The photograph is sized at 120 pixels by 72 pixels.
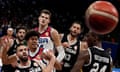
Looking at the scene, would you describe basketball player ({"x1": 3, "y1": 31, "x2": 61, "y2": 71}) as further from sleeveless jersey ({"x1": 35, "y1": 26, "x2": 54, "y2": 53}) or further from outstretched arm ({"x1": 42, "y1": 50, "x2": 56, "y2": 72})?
sleeveless jersey ({"x1": 35, "y1": 26, "x2": 54, "y2": 53})

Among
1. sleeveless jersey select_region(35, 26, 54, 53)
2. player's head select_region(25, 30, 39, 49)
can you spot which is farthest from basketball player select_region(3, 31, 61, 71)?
sleeveless jersey select_region(35, 26, 54, 53)

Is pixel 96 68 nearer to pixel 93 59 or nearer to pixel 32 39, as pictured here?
pixel 93 59

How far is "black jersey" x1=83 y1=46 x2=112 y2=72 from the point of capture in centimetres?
396

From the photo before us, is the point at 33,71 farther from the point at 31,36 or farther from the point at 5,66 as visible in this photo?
the point at 5,66

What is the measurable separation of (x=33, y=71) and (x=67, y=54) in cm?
115

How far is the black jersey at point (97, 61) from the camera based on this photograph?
3957 millimetres

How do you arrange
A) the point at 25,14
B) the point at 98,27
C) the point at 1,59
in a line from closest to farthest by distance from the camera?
the point at 98,27 → the point at 1,59 → the point at 25,14

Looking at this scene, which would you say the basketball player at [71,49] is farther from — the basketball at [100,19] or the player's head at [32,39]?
the basketball at [100,19]

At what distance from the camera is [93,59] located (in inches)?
156

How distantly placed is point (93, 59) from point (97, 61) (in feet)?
0.20

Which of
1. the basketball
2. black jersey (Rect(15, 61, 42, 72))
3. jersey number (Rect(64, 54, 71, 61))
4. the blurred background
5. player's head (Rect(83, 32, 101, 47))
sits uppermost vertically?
the basketball

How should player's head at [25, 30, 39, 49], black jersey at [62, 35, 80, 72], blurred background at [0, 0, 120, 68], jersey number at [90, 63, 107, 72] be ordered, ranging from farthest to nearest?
blurred background at [0, 0, 120, 68]
black jersey at [62, 35, 80, 72]
player's head at [25, 30, 39, 49]
jersey number at [90, 63, 107, 72]

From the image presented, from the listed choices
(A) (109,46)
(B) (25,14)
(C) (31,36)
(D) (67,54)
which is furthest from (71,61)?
(B) (25,14)

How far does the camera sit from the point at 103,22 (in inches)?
153
